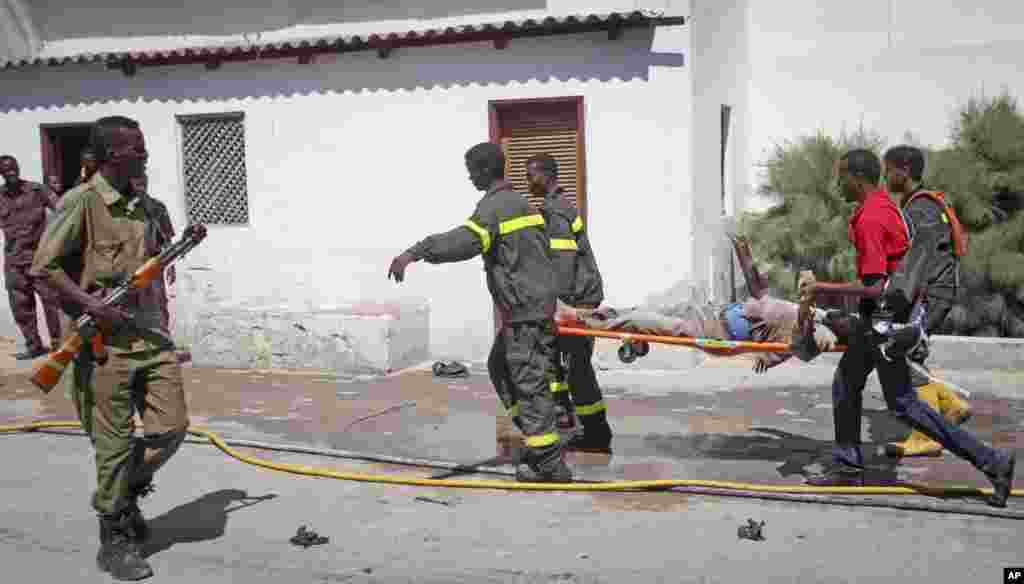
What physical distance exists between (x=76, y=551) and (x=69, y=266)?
1.47 meters

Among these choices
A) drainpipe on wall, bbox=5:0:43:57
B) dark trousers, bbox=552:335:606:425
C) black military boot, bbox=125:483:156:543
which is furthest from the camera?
drainpipe on wall, bbox=5:0:43:57

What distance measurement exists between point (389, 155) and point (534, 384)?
561 centimetres

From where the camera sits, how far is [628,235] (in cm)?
1012

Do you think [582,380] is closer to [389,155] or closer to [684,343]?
[684,343]

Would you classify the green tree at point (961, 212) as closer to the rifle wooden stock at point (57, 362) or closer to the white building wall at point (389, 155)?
the white building wall at point (389, 155)

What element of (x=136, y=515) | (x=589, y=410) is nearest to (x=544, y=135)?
(x=589, y=410)

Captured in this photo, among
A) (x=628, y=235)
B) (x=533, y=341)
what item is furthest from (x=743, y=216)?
(x=533, y=341)

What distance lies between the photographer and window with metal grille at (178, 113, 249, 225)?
11516 mm

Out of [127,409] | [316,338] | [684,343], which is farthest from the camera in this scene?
[316,338]

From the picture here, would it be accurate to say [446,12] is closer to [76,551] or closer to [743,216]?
[743,216]

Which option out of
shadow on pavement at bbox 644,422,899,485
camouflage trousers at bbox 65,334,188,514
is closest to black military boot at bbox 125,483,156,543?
camouflage trousers at bbox 65,334,188,514

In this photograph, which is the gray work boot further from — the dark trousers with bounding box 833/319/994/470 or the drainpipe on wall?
the drainpipe on wall

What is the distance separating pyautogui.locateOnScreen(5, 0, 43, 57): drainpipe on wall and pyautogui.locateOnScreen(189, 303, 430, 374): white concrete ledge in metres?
4.80

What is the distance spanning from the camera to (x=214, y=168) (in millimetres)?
11625
